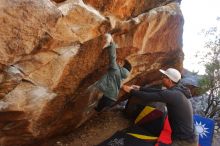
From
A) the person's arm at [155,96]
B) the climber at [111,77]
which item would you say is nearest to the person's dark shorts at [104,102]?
the climber at [111,77]

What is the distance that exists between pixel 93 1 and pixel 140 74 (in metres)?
3.74

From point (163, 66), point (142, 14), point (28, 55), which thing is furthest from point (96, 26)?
point (163, 66)

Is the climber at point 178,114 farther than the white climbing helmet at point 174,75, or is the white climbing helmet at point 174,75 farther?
the white climbing helmet at point 174,75

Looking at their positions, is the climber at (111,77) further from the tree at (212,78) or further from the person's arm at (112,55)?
the tree at (212,78)

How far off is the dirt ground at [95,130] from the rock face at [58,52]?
342 millimetres

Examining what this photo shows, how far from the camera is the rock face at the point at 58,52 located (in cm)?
632

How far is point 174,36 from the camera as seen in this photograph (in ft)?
35.7

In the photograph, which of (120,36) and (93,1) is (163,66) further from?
(93,1)

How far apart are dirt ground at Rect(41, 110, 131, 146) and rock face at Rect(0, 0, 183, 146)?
34 cm

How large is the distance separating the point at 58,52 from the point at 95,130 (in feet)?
12.1

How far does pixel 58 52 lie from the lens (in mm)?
7184

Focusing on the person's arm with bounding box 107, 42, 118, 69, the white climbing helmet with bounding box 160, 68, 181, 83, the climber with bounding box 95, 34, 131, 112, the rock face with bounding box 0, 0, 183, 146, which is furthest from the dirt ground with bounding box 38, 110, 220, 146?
the white climbing helmet with bounding box 160, 68, 181, 83

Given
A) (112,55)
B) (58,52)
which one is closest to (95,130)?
(112,55)

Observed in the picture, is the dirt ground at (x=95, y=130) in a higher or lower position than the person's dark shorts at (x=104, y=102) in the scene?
lower
